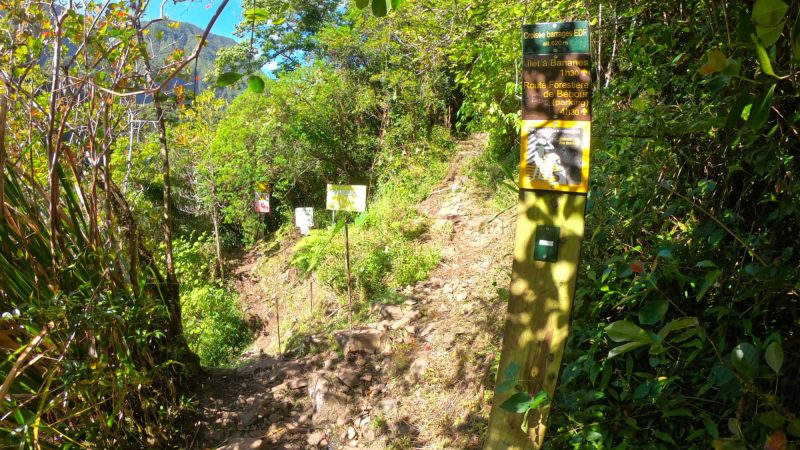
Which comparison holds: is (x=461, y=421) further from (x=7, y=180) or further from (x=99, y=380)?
(x=7, y=180)

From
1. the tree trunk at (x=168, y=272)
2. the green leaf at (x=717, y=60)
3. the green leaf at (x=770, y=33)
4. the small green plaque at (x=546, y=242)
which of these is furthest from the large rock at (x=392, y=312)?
the green leaf at (x=770, y=33)

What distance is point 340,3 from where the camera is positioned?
16.9 meters

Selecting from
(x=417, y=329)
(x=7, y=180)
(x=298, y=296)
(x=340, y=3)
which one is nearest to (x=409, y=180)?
(x=298, y=296)

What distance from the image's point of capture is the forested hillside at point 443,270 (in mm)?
1335

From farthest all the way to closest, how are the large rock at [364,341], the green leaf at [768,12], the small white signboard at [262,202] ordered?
the small white signboard at [262,202] → the large rock at [364,341] → the green leaf at [768,12]

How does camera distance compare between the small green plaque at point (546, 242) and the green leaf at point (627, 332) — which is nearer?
the green leaf at point (627, 332)

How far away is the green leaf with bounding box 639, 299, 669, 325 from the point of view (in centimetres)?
119

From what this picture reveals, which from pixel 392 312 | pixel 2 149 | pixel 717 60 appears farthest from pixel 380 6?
pixel 392 312

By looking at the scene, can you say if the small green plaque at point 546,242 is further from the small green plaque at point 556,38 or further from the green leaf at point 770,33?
the green leaf at point 770,33

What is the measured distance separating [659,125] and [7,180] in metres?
2.95

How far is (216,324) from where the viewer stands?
6688 millimetres

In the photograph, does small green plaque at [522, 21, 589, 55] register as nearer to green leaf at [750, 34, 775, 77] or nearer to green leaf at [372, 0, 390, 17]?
green leaf at [372, 0, 390, 17]

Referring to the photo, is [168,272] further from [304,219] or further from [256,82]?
[304,219]

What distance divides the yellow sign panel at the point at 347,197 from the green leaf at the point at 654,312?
389cm
